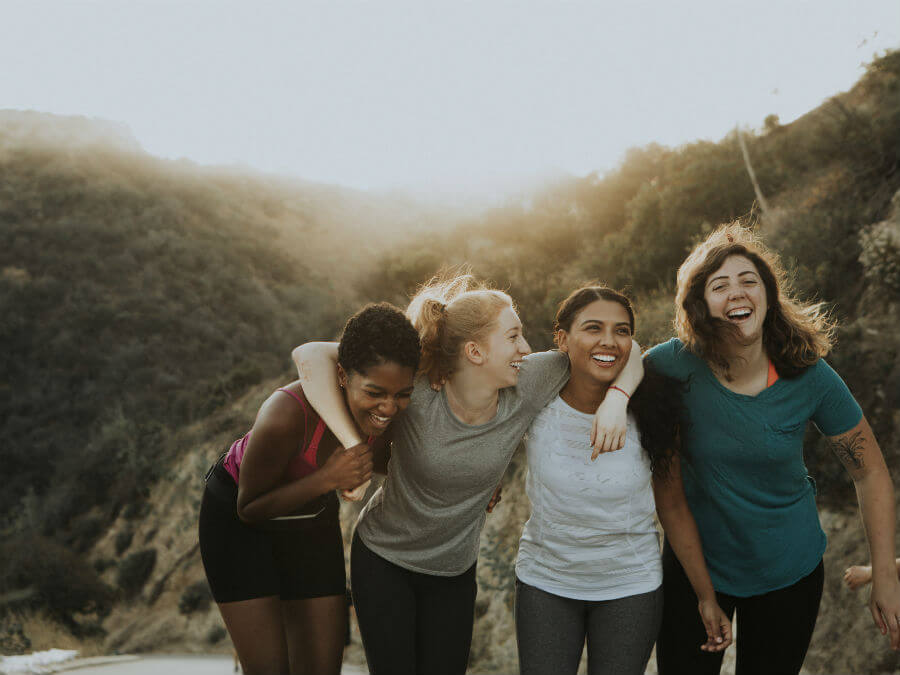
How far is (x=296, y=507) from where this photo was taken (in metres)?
2.45

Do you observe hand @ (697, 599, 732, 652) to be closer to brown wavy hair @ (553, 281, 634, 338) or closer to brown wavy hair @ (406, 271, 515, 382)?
brown wavy hair @ (553, 281, 634, 338)

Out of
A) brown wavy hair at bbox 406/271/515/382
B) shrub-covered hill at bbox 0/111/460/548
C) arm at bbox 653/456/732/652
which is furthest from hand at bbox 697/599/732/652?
shrub-covered hill at bbox 0/111/460/548

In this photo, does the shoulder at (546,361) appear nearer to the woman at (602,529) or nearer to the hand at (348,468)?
the woman at (602,529)

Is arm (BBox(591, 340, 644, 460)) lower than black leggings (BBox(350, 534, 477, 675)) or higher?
higher

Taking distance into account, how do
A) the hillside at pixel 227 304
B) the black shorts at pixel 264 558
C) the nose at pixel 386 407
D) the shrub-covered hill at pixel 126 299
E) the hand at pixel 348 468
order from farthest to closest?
the shrub-covered hill at pixel 126 299, the hillside at pixel 227 304, the black shorts at pixel 264 558, the nose at pixel 386 407, the hand at pixel 348 468

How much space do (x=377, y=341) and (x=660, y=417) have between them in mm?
1062

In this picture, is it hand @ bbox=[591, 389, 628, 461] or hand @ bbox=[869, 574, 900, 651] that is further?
hand @ bbox=[869, 574, 900, 651]

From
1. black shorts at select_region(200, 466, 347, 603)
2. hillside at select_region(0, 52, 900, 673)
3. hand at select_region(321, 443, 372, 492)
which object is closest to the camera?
hand at select_region(321, 443, 372, 492)

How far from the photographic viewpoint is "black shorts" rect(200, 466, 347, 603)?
2592 millimetres

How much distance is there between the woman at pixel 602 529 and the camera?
2.33 m

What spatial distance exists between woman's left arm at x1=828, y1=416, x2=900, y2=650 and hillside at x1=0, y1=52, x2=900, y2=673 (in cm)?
317

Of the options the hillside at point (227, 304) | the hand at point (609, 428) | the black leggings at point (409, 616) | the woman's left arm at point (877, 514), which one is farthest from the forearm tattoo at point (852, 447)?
the hillside at point (227, 304)

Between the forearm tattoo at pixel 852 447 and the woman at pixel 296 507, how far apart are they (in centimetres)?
168

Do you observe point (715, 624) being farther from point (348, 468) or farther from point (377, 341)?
point (377, 341)
